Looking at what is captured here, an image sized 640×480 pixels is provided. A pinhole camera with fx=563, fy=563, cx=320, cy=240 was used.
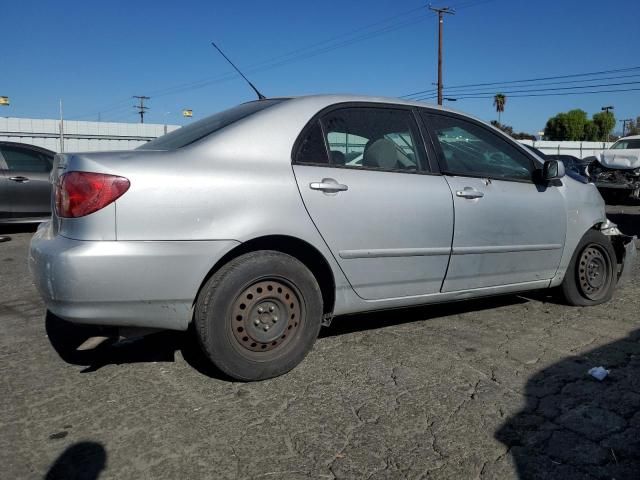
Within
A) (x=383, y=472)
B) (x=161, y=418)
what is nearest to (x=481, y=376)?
(x=383, y=472)

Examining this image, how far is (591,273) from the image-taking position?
461 centimetres

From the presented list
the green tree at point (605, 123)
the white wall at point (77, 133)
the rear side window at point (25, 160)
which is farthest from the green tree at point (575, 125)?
the rear side window at point (25, 160)

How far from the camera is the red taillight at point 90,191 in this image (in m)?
2.67

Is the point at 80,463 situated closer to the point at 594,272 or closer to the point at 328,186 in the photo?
the point at 328,186

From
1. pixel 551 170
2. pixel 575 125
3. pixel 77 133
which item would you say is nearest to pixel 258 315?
pixel 551 170

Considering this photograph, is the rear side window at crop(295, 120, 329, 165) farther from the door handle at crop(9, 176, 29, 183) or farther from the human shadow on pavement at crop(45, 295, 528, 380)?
the door handle at crop(9, 176, 29, 183)

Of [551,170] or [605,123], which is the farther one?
[605,123]

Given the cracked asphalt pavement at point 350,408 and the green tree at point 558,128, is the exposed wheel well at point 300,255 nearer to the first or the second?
the cracked asphalt pavement at point 350,408

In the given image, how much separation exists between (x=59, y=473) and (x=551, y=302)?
3.99 metres

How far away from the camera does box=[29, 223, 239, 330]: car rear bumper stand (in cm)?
264

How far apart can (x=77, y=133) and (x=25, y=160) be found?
24.6 metres

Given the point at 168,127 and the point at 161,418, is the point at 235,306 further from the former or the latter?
the point at 168,127

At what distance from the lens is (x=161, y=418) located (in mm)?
2688

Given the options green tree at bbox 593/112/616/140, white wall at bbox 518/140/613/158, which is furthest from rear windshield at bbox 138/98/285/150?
green tree at bbox 593/112/616/140
